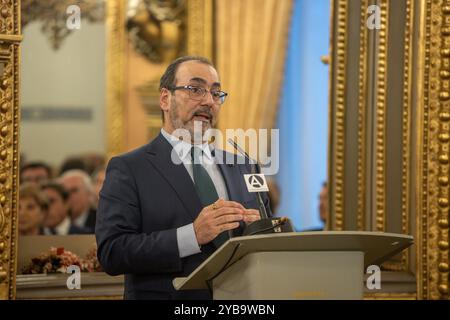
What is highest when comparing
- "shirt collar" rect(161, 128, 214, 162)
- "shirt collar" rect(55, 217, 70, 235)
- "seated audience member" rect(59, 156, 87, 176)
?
"shirt collar" rect(161, 128, 214, 162)

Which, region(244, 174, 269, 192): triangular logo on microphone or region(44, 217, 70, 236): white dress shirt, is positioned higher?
region(244, 174, 269, 192): triangular logo on microphone

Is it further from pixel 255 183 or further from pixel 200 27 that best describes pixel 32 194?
pixel 200 27

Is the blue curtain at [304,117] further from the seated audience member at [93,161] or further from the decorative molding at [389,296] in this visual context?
the decorative molding at [389,296]

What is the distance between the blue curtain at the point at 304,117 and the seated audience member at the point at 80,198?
56.4 inches

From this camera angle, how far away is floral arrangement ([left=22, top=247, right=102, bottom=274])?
364cm

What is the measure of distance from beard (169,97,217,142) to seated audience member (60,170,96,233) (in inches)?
140

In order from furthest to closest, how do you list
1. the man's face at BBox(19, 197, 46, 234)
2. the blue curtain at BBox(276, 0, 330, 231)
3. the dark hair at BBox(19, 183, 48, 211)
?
the blue curtain at BBox(276, 0, 330, 231)
the dark hair at BBox(19, 183, 48, 211)
the man's face at BBox(19, 197, 46, 234)

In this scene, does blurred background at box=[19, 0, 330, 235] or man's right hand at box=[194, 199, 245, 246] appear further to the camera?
blurred background at box=[19, 0, 330, 235]

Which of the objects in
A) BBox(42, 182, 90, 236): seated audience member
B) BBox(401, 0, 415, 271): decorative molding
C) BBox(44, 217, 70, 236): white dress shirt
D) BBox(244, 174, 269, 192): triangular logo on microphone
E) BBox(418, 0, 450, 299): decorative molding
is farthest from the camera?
BBox(44, 217, 70, 236): white dress shirt

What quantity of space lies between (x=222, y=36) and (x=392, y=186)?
454cm

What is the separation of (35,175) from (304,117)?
2125 mm

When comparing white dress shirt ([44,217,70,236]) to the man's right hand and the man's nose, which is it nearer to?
the man's nose

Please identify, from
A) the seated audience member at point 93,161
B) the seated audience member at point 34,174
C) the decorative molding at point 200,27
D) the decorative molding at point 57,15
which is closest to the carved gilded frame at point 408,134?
the seated audience member at point 34,174

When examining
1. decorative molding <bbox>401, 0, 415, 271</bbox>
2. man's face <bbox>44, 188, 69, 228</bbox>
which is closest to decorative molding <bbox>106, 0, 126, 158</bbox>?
man's face <bbox>44, 188, 69, 228</bbox>
